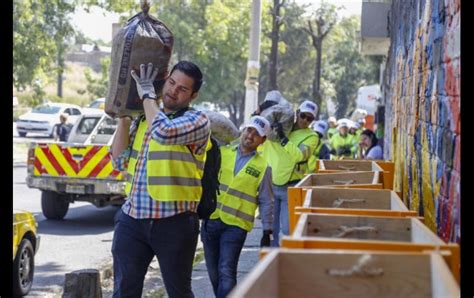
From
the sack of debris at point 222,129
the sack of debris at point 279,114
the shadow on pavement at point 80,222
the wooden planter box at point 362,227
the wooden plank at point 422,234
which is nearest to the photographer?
the wooden plank at point 422,234

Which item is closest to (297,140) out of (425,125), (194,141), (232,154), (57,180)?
(232,154)

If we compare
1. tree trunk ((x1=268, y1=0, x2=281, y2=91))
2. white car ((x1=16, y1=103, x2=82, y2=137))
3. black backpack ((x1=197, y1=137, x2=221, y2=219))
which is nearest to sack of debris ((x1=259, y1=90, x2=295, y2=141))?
black backpack ((x1=197, y1=137, x2=221, y2=219))

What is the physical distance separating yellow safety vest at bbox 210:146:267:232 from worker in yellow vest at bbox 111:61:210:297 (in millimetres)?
1474

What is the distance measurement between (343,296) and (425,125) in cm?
288

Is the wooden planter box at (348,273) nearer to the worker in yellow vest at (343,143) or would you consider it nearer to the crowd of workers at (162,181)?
the crowd of workers at (162,181)

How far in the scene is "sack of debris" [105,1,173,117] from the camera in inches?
224

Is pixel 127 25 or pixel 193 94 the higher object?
pixel 127 25

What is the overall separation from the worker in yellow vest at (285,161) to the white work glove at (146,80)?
3.71 m

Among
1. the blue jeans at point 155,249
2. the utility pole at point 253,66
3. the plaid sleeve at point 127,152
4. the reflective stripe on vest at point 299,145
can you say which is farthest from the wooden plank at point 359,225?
the utility pole at point 253,66

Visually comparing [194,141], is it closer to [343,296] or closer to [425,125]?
[425,125]

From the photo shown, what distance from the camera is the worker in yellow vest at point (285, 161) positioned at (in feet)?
30.3

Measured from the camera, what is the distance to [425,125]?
5773mm

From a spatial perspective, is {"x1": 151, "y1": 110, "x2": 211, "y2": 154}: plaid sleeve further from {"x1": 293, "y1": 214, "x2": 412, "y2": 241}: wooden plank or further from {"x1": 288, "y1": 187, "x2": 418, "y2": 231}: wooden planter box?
{"x1": 293, "y1": 214, "x2": 412, "y2": 241}: wooden plank

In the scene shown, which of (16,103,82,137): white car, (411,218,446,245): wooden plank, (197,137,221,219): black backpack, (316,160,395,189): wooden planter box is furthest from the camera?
(16,103,82,137): white car
